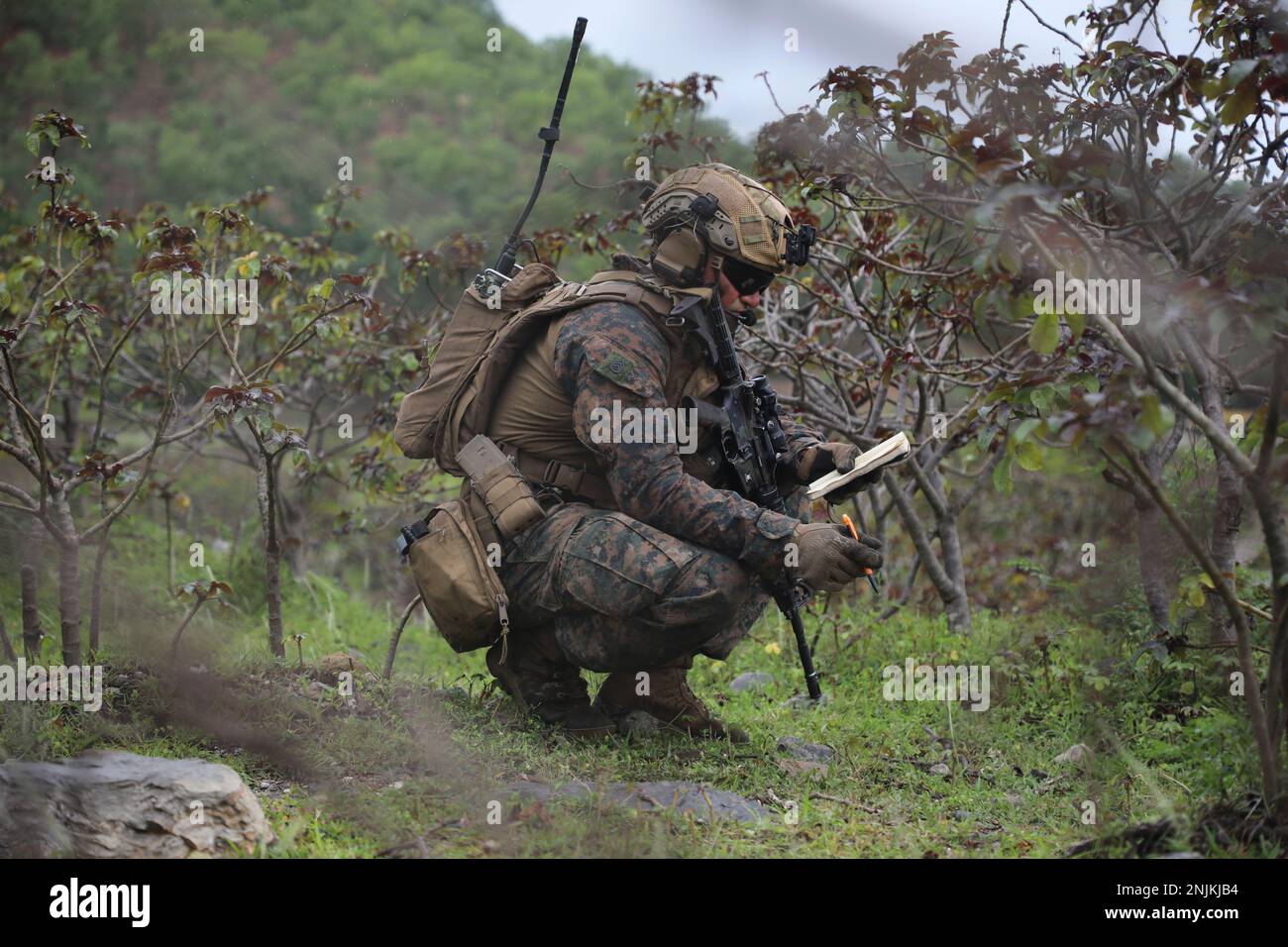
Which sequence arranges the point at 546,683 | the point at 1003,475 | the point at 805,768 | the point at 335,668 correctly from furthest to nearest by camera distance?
the point at 335,668, the point at 546,683, the point at 805,768, the point at 1003,475

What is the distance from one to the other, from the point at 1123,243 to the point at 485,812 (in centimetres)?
326

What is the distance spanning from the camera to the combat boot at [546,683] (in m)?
4.66

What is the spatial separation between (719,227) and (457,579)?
1562 mm

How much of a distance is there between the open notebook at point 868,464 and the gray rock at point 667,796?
111 centimetres

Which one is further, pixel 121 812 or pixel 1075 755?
pixel 1075 755

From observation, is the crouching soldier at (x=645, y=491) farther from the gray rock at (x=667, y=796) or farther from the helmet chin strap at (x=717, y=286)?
the gray rock at (x=667, y=796)

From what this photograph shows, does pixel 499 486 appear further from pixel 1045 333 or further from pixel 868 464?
pixel 1045 333

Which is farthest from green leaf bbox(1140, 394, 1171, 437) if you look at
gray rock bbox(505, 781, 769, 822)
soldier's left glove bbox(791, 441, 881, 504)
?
gray rock bbox(505, 781, 769, 822)

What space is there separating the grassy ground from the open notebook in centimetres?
101

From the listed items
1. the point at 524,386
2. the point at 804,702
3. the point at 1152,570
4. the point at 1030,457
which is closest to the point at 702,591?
the point at 524,386

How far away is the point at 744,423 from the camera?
15.2 ft

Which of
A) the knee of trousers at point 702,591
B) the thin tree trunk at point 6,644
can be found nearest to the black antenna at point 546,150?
the knee of trousers at point 702,591

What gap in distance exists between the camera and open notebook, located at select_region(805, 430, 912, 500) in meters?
4.31
